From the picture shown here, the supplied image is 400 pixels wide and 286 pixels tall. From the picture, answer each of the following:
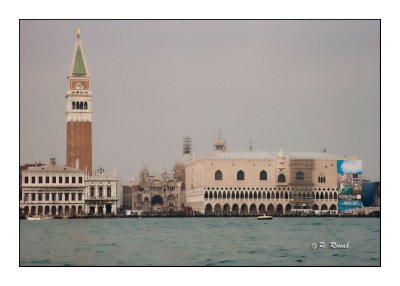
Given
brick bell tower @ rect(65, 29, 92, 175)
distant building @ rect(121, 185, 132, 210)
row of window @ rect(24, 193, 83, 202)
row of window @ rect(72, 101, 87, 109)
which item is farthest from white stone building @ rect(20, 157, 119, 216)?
distant building @ rect(121, 185, 132, 210)

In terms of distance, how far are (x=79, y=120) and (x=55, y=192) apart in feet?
16.0

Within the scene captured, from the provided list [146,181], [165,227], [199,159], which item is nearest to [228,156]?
[199,159]

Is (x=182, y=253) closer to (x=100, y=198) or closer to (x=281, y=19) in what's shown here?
(x=281, y=19)

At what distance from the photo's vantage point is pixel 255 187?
173 ft

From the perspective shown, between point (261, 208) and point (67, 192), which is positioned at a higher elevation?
point (67, 192)

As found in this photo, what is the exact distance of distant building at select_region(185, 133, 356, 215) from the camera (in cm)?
5188

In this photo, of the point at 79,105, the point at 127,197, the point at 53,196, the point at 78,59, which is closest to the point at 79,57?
the point at 78,59

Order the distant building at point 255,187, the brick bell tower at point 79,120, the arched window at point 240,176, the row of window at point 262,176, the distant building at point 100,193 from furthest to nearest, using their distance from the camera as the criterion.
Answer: the arched window at point 240,176 < the row of window at point 262,176 < the distant building at point 255,187 < the distant building at point 100,193 < the brick bell tower at point 79,120

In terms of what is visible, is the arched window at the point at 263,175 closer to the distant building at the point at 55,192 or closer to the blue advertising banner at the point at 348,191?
the blue advertising banner at the point at 348,191

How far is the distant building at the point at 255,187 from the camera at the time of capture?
5188 centimetres

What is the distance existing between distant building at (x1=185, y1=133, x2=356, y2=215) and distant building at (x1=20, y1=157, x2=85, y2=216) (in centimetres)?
678

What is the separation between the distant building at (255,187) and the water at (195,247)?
1817 centimetres

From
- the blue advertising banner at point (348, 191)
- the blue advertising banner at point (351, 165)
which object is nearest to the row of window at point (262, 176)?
the blue advertising banner at point (348, 191)

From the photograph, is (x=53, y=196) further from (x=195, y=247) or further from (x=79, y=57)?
(x=195, y=247)
